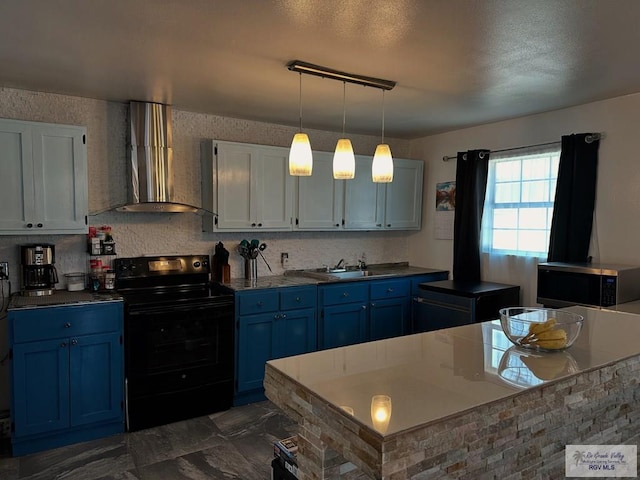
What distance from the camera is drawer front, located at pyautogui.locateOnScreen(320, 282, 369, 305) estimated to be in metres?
3.90

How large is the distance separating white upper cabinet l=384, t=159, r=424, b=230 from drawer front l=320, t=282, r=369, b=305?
911mm

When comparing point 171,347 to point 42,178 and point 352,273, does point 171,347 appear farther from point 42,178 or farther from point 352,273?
point 352,273

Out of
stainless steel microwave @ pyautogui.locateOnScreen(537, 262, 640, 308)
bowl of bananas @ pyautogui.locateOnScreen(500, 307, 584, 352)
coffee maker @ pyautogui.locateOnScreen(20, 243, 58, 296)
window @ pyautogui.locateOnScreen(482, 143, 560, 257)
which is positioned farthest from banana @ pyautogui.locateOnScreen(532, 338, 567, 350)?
coffee maker @ pyautogui.locateOnScreen(20, 243, 58, 296)

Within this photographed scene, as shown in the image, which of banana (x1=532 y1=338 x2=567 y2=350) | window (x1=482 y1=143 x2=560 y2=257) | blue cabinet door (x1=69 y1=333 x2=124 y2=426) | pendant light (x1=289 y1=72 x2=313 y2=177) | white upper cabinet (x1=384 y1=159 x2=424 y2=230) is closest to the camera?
banana (x1=532 y1=338 x2=567 y2=350)

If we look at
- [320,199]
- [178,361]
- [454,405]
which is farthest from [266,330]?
[454,405]

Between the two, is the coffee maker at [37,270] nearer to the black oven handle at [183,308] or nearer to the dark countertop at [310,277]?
the black oven handle at [183,308]

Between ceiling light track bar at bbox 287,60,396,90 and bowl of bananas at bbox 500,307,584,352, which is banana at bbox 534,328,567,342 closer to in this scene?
bowl of bananas at bbox 500,307,584,352

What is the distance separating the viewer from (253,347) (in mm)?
3547

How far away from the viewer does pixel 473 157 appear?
168 inches

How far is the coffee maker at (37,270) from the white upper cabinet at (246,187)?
119 cm

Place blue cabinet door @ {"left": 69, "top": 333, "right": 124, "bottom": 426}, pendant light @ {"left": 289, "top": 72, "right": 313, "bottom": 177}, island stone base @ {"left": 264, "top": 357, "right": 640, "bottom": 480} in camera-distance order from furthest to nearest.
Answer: blue cabinet door @ {"left": 69, "top": 333, "right": 124, "bottom": 426} < pendant light @ {"left": 289, "top": 72, "right": 313, "bottom": 177} < island stone base @ {"left": 264, "top": 357, "right": 640, "bottom": 480}

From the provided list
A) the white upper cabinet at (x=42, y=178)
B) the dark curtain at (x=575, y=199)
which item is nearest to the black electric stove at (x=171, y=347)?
the white upper cabinet at (x=42, y=178)

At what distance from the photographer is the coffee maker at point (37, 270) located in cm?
307

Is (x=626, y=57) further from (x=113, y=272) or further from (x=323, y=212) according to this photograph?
(x=113, y=272)
